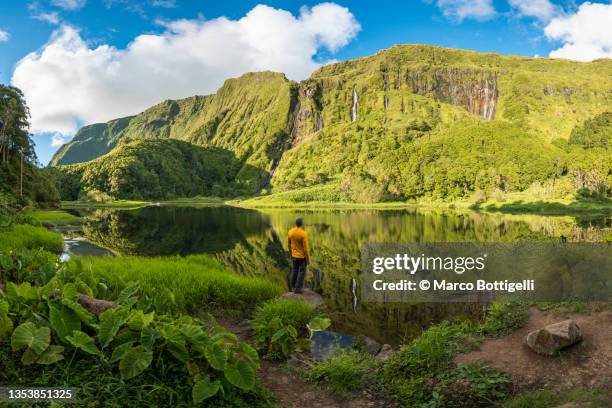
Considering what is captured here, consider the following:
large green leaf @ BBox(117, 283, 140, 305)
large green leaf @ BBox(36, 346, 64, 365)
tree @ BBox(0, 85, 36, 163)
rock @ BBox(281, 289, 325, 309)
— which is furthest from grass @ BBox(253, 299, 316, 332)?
tree @ BBox(0, 85, 36, 163)

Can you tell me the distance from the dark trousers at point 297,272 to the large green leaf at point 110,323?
29.8 feet

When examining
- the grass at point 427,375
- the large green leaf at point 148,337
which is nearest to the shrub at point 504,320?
the grass at point 427,375

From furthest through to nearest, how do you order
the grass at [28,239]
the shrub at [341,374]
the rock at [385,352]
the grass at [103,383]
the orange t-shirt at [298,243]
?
the grass at [28,239] → the orange t-shirt at [298,243] → the rock at [385,352] → the shrub at [341,374] → the grass at [103,383]

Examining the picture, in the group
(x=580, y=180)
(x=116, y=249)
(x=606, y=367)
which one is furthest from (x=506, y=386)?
(x=580, y=180)

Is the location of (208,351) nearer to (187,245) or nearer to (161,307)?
(161,307)

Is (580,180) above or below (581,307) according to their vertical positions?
above

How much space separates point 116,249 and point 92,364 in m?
32.1

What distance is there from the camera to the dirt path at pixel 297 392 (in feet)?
26.5

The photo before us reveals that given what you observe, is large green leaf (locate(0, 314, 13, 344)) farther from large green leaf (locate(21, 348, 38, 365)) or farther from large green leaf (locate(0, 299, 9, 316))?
large green leaf (locate(21, 348, 38, 365))

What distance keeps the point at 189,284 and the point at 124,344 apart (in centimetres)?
900

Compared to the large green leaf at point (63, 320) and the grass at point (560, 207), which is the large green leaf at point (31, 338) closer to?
the large green leaf at point (63, 320)

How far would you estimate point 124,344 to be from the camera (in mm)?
→ 6539

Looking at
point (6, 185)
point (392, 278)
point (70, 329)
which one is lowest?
point (392, 278)

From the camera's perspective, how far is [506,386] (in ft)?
26.3
